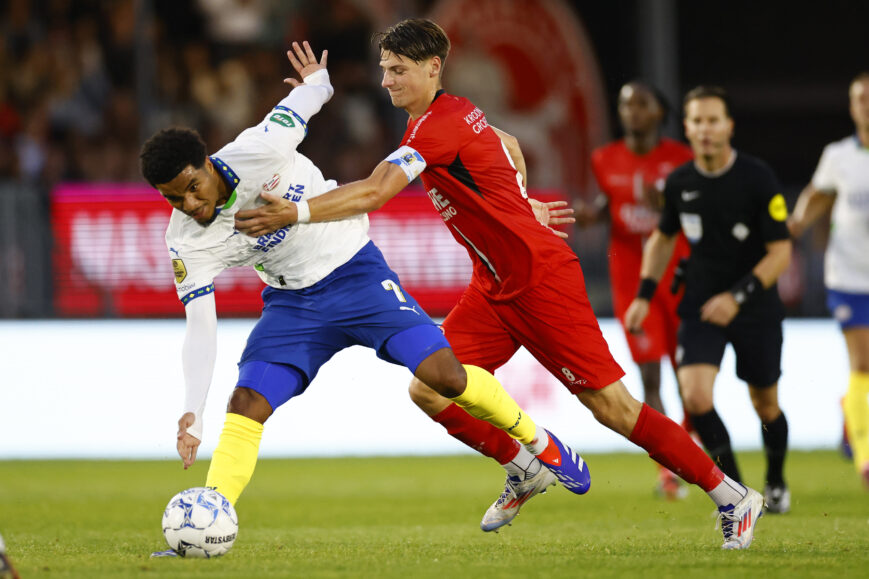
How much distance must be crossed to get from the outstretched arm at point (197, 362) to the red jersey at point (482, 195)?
1.14 m

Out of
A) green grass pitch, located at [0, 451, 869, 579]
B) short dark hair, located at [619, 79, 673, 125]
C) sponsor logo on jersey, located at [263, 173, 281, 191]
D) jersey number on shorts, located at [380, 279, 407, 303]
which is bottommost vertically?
green grass pitch, located at [0, 451, 869, 579]

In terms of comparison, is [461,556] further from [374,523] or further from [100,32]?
[100,32]

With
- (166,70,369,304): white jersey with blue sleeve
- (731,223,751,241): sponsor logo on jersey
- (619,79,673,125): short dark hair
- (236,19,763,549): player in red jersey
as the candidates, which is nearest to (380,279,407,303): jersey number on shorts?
(166,70,369,304): white jersey with blue sleeve

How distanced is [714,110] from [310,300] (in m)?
2.65

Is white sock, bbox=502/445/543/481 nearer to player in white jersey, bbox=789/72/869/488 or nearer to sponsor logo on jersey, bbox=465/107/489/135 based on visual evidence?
sponsor logo on jersey, bbox=465/107/489/135

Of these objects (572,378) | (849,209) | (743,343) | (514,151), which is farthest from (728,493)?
(849,209)

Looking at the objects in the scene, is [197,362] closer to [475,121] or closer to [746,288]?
[475,121]

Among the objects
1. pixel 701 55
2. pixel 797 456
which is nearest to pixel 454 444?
pixel 797 456

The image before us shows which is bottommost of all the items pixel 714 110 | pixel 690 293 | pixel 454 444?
pixel 454 444

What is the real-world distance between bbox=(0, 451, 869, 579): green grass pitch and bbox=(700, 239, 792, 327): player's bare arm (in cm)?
110

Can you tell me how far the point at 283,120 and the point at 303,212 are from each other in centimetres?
70

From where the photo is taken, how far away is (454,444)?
11.7 m

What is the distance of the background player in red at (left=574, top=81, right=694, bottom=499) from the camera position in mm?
8992

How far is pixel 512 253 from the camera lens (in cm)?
587
